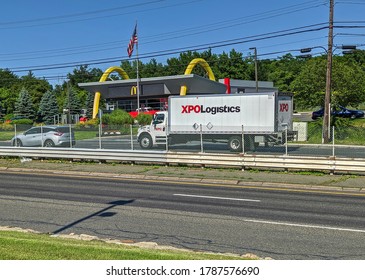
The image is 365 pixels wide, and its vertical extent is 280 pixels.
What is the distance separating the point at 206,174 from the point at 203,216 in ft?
25.9

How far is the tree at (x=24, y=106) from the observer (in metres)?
86.8

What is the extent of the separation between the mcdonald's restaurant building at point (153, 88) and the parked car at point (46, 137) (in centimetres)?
3598

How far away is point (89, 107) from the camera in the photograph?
98.3 metres

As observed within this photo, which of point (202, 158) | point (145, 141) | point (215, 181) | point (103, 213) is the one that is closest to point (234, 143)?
point (202, 158)

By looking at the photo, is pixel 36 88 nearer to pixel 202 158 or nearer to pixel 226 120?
pixel 226 120

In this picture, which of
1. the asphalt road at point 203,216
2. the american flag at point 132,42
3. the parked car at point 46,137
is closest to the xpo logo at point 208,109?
the parked car at point 46,137

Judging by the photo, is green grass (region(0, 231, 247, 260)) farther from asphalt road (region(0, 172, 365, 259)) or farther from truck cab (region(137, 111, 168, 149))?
truck cab (region(137, 111, 168, 149))

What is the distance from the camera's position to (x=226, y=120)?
27141mm

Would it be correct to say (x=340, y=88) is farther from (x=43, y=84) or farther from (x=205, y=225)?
(x=43, y=84)

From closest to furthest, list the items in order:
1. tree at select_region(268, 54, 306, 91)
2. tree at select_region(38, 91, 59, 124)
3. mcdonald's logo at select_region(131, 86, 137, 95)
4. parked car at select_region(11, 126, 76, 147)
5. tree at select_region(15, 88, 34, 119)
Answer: parked car at select_region(11, 126, 76, 147), mcdonald's logo at select_region(131, 86, 137, 95), tree at select_region(15, 88, 34, 119), tree at select_region(38, 91, 59, 124), tree at select_region(268, 54, 306, 91)

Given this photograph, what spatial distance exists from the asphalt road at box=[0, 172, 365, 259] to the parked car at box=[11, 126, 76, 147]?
10.4m

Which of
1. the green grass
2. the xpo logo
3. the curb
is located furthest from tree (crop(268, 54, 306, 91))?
the green grass

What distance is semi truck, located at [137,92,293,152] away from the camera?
1011 inches

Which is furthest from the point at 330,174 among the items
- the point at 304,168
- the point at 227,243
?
the point at 227,243
